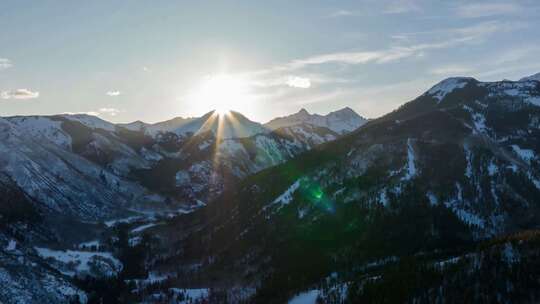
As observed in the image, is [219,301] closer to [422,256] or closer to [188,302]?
[188,302]

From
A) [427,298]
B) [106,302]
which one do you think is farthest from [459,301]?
[106,302]

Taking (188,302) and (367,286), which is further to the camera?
(188,302)

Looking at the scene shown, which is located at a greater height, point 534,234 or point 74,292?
point 534,234

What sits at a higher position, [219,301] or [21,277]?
[21,277]

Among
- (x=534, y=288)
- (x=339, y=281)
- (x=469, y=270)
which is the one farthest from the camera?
(x=339, y=281)

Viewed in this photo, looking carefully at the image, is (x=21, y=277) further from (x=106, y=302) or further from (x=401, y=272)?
(x=401, y=272)

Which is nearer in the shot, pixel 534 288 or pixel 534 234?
pixel 534 288

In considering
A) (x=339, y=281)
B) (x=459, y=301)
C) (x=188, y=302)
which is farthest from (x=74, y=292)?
(x=459, y=301)

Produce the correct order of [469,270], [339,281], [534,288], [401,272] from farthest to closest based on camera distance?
[339,281] < [401,272] < [469,270] < [534,288]

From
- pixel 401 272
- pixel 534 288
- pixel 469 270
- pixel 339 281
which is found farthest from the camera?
pixel 339 281
